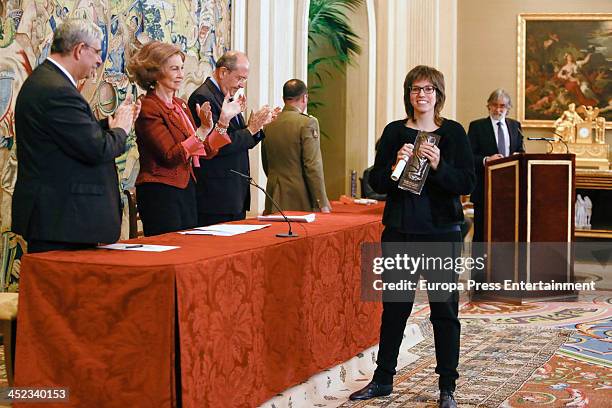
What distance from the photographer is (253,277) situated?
14.2 ft

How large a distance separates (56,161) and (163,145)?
941mm

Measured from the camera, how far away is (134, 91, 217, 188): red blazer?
493 cm

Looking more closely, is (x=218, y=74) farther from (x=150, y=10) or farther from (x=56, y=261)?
(x=56, y=261)

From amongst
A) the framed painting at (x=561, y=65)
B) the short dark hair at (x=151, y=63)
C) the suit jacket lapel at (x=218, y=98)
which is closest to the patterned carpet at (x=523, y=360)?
the suit jacket lapel at (x=218, y=98)

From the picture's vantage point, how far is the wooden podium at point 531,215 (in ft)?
26.7

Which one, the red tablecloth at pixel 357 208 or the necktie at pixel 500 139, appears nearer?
the red tablecloth at pixel 357 208

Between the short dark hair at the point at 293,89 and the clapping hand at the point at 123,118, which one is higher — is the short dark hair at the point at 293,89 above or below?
above

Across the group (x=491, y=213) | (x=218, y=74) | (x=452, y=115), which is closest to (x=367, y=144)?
(x=452, y=115)

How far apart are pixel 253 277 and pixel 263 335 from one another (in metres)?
0.31

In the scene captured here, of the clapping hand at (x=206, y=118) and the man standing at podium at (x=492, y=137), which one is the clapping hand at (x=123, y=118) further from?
the man standing at podium at (x=492, y=137)

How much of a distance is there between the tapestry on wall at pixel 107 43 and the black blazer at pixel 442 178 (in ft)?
7.23

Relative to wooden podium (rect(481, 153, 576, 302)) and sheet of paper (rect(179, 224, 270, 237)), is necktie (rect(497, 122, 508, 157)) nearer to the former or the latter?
wooden podium (rect(481, 153, 576, 302))

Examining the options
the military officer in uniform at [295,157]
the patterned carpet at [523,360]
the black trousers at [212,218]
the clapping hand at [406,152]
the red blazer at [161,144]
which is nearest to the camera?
the clapping hand at [406,152]

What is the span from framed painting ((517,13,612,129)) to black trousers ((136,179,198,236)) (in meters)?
9.96
